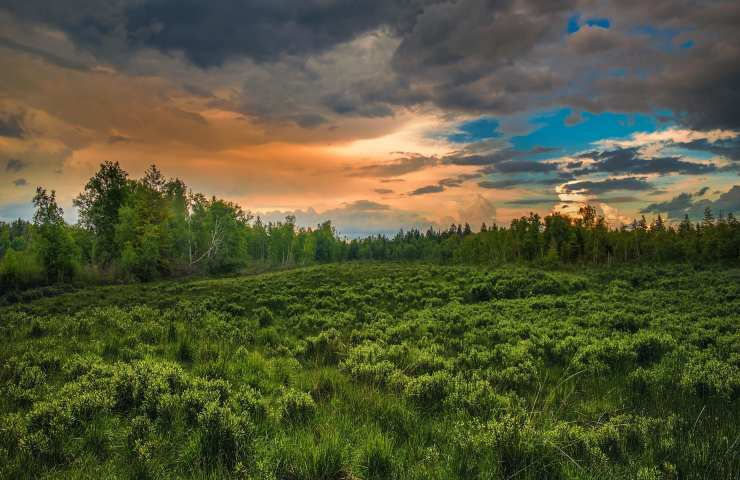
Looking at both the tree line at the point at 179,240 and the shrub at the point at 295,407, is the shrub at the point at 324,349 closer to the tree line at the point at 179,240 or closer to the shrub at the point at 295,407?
the shrub at the point at 295,407

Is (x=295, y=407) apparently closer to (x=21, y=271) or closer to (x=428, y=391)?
(x=428, y=391)

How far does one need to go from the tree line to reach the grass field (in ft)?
147

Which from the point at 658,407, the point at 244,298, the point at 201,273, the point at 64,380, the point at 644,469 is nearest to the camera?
the point at 644,469

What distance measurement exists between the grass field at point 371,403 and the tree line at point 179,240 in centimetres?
4487

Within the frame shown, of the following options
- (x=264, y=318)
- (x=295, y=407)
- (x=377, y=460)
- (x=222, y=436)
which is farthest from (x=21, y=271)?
(x=377, y=460)

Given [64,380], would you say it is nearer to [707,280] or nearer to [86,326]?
[86,326]

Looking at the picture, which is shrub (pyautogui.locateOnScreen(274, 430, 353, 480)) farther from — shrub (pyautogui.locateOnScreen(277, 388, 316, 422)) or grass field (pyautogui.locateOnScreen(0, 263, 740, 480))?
shrub (pyautogui.locateOnScreen(277, 388, 316, 422))

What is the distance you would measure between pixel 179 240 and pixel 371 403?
241 feet

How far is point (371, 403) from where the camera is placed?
6.52 meters

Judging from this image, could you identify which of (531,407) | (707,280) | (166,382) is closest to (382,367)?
(531,407)

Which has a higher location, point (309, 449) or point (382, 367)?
point (309, 449)

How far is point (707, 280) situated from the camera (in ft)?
97.9

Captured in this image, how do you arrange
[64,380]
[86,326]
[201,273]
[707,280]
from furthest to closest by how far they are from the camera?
[201,273] → [707,280] → [86,326] → [64,380]

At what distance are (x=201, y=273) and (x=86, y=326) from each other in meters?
55.7
